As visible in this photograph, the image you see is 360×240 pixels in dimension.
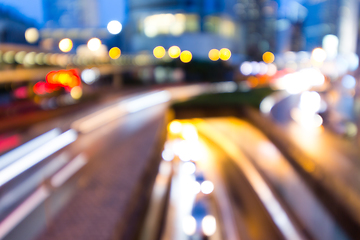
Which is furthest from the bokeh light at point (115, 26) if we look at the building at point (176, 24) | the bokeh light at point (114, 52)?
the building at point (176, 24)

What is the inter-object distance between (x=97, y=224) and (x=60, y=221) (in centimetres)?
49

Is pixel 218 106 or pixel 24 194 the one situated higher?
pixel 218 106

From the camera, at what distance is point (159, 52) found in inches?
1780

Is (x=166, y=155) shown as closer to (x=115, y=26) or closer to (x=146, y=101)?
(x=115, y=26)

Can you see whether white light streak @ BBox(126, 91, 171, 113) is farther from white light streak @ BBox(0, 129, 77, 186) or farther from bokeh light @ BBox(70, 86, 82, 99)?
white light streak @ BBox(0, 129, 77, 186)

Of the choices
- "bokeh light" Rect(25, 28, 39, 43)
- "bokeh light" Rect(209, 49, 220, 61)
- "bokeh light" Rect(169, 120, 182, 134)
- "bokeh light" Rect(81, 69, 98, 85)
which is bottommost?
"bokeh light" Rect(169, 120, 182, 134)

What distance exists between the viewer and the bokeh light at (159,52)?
44.8m

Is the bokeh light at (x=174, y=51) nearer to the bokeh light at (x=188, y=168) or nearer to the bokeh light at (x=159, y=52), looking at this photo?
the bokeh light at (x=159, y=52)

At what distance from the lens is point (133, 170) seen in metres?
5.44

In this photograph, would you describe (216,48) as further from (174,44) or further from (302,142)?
(302,142)

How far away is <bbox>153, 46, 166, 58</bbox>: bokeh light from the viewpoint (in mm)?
44838

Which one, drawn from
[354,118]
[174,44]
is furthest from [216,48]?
[354,118]

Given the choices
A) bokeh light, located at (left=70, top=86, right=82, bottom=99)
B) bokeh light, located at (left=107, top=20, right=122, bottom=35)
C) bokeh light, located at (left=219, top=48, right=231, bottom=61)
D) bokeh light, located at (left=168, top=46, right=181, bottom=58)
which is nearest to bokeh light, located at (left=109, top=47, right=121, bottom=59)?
bokeh light, located at (left=168, top=46, right=181, bottom=58)

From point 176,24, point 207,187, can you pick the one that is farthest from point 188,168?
point 176,24
